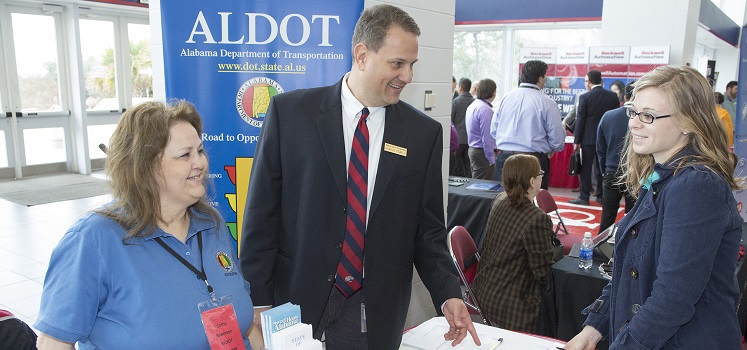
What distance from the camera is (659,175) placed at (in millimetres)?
1485

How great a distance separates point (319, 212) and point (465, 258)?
1.64m

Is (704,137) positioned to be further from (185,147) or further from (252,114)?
(252,114)

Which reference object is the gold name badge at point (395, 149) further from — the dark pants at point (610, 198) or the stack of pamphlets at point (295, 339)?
the dark pants at point (610, 198)

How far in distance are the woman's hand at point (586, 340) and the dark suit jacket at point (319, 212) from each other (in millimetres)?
363

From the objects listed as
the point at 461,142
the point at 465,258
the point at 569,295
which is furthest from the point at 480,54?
the point at 569,295

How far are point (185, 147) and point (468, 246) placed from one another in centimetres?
212

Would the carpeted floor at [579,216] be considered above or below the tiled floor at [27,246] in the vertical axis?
above

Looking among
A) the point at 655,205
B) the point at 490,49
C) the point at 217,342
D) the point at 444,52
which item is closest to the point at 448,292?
the point at 655,205

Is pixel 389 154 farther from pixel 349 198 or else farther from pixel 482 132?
pixel 482 132

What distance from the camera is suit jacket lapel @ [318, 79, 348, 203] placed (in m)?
1.70

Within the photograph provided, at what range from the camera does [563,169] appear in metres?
8.68

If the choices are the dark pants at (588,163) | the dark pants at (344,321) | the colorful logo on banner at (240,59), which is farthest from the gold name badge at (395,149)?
the dark pants at (588,163)

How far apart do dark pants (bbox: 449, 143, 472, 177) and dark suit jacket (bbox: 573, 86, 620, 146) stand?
1.50 metres

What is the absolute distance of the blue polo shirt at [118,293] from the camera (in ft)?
4.03
